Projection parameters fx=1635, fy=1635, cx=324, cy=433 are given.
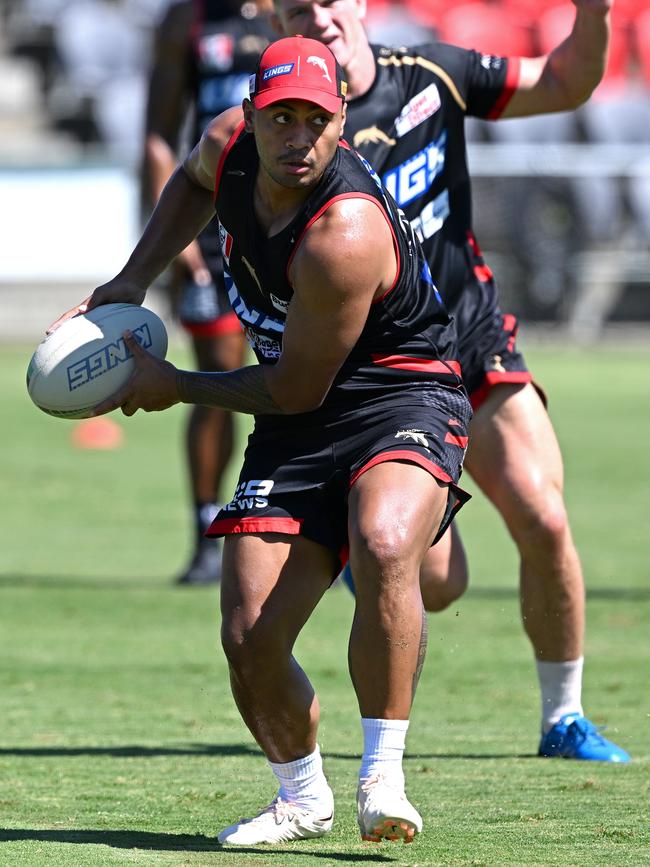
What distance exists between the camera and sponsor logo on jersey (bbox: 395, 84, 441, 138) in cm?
525

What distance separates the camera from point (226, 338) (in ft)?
28.1

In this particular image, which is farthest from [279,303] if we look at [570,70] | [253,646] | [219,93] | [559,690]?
[219,93]

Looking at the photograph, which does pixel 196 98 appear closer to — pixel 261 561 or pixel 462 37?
pixel 261 561

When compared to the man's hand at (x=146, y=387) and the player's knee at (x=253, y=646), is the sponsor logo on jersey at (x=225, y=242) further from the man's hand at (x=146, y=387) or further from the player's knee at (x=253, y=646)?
the player's knee at (x=253, y=646)

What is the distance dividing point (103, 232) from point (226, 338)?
45.8ft

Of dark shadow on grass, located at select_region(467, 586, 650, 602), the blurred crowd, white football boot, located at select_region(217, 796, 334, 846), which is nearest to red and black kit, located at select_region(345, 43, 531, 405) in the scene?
white football boot, located at select_region(217, 796, 334, 846)

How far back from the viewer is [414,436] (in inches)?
167


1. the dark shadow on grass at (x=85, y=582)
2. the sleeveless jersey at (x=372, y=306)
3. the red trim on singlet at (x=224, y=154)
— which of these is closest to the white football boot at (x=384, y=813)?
the sleeveless jersey at (x=372, y=306)

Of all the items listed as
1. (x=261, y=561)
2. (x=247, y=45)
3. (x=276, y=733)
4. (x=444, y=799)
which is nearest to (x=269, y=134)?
(x=261, y=561)

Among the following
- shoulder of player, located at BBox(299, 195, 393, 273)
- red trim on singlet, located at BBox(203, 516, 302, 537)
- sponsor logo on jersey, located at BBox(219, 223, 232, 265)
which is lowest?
red trim on singlet, located at BBox(203, 516, 302, 537)

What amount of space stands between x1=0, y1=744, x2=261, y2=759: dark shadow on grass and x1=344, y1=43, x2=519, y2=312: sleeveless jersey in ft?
5.45

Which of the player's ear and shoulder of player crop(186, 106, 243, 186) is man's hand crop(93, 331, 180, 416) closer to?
shoulder of player crop(186, 106, 243, 186)

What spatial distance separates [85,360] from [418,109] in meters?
1.52

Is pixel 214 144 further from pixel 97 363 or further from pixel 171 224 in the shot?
pixel 97 363
